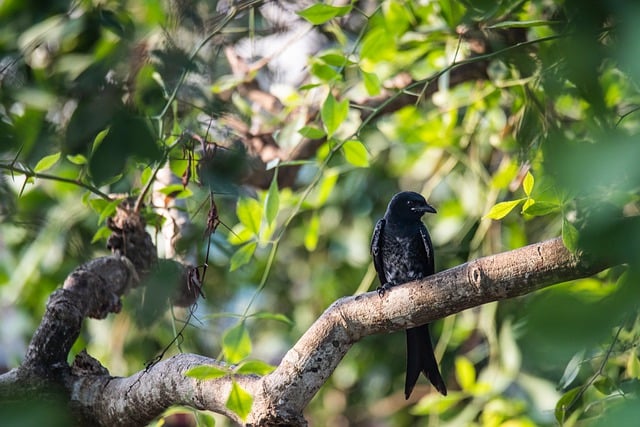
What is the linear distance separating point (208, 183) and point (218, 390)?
1061 mm

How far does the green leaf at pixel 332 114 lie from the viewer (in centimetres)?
231

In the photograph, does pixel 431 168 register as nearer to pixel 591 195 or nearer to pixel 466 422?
pixel 466 422

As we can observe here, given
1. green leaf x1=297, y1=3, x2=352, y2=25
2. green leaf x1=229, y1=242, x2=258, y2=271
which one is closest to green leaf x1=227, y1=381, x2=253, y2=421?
green leaf x1=229, y1=242, x2=258, y2=271

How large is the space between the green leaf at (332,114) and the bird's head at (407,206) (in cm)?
60

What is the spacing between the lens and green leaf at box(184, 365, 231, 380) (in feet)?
5.74

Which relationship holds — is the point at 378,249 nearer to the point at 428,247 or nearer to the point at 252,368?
the point at 428,247

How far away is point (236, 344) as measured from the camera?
2.28 m

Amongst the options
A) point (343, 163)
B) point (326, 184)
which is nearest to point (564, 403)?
point (326, 184)

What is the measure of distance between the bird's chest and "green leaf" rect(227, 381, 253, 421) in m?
1.11

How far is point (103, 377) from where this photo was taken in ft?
7.13

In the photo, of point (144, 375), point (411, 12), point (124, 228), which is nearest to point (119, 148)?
point (144, 375)

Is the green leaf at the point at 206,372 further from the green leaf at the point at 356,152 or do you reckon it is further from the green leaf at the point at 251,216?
the green leaf at the point at 356,152

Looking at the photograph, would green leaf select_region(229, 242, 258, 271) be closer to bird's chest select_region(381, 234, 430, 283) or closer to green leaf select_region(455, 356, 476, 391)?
bird's chest select_region(381, 234, 430, 283)

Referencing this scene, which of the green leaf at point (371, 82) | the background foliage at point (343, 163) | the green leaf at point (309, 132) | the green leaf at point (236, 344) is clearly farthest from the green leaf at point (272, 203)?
the green leaf at point (371, 82)
